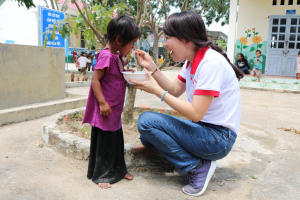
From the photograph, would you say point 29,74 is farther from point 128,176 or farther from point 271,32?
point 271,32

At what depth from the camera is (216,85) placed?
1.70 m

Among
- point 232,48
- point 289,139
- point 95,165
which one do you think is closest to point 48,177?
point 95,165

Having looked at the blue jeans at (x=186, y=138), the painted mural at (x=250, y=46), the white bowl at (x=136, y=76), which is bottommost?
the blue jeans at (x=186, y=138)

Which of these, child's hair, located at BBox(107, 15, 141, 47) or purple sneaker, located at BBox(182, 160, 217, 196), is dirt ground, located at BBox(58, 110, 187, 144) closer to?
purple sneaker, located at BBox(182, 160, 217, 196)

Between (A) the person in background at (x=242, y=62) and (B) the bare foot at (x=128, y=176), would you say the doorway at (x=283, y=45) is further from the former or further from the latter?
(B) the bare foot at (x=128, y=176)

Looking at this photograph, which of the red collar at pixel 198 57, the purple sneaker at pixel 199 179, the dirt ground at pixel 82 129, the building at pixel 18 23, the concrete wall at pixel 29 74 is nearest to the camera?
the red collar at pixel 198 57

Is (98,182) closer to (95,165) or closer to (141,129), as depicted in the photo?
(95,165)

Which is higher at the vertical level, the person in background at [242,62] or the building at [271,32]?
the building at [271,32]

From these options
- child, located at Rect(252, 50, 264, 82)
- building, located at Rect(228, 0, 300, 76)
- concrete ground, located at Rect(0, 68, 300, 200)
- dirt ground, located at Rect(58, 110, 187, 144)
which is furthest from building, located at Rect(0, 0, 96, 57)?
concrete ground, located at Rect(0, 68, 300, 200)

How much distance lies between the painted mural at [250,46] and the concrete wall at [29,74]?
7998 millimetres

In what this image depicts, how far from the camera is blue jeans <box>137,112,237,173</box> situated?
189 centimetres

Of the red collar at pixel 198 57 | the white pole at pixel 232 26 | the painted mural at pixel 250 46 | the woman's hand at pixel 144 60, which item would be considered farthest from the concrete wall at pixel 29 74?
the painted mural at pixel 250 46

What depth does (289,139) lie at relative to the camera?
11.1ft

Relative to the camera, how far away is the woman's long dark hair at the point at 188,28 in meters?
1.79
